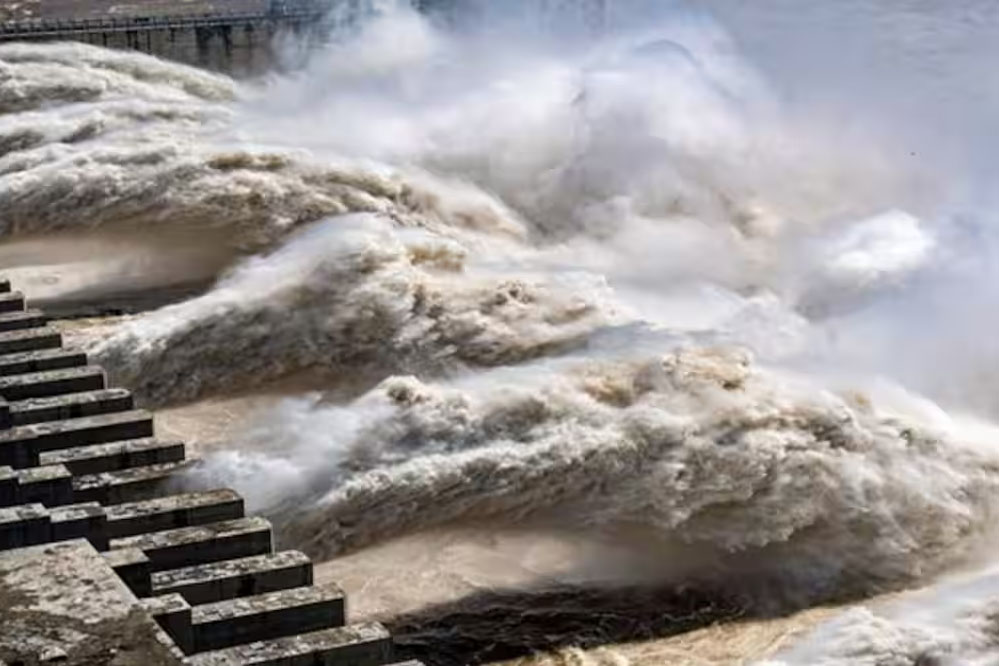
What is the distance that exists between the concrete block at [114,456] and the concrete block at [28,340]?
3.71m

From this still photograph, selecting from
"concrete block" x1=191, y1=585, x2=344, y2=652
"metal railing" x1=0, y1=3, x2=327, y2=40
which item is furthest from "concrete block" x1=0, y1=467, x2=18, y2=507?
"metal railing" x1=0, y1=3, x2=327, y2=40

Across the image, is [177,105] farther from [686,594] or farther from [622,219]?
[686,594]

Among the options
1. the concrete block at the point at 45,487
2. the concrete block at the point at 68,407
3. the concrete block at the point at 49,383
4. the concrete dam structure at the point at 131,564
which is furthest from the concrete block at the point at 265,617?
the concrete block at the point at 49,383

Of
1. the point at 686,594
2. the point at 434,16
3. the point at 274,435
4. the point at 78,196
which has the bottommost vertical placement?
the point at 686,594

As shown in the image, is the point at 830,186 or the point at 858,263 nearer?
the point at 858,263

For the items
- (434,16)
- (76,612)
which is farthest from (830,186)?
(76,612)

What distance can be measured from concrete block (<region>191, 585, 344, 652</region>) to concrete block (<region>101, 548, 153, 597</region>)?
38cm

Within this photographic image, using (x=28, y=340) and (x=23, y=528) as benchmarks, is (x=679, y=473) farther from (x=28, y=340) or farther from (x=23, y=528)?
(x=23, y=528)

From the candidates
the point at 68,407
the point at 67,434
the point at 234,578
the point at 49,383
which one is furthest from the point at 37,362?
the point at 234,578

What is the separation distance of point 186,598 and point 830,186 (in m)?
22.8

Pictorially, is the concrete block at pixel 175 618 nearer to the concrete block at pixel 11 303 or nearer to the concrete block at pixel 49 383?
the concrete block at pixel 49 383

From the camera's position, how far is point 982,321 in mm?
26344

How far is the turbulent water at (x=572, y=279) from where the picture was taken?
70.3 ft

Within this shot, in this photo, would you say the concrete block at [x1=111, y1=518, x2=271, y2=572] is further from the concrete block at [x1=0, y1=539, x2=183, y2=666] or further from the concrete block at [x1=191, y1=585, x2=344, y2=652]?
the concrete block at [x1=0, y1=539, x2=183, y2=666]
